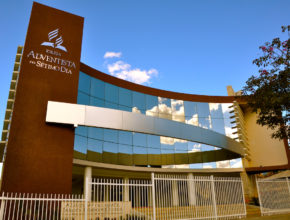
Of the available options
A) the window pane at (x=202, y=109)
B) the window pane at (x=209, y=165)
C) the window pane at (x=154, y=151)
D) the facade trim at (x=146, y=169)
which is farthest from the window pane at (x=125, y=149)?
the window pane at (x=202, y=109)

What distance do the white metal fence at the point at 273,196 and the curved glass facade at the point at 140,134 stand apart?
10.4 m

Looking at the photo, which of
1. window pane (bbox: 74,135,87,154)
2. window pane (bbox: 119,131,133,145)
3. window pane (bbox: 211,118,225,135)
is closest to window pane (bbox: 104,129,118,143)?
window pane (bbox: 119,131,133,145)

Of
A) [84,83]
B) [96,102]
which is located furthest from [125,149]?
[84,83]

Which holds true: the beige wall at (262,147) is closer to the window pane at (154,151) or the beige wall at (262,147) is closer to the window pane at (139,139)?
the window pane at (154,151)

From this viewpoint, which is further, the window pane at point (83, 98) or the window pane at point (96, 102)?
the window pane at point (96, 102)

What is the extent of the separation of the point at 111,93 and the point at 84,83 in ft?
9.61

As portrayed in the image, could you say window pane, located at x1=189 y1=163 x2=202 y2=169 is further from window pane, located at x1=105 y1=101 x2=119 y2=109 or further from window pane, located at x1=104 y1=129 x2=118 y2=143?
window pane, located at x1=105 y1=101 x2=119 y2=109

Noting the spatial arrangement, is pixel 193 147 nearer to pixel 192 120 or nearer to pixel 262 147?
pixel 192 120

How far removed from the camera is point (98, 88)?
75.2 ft

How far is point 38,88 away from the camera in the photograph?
14.5m

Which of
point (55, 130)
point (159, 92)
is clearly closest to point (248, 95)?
point (55, 130)

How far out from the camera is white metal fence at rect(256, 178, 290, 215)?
14.3 m

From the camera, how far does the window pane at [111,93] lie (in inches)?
927

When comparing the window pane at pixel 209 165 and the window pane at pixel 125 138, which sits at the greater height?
the window pane at pixel 125 138
